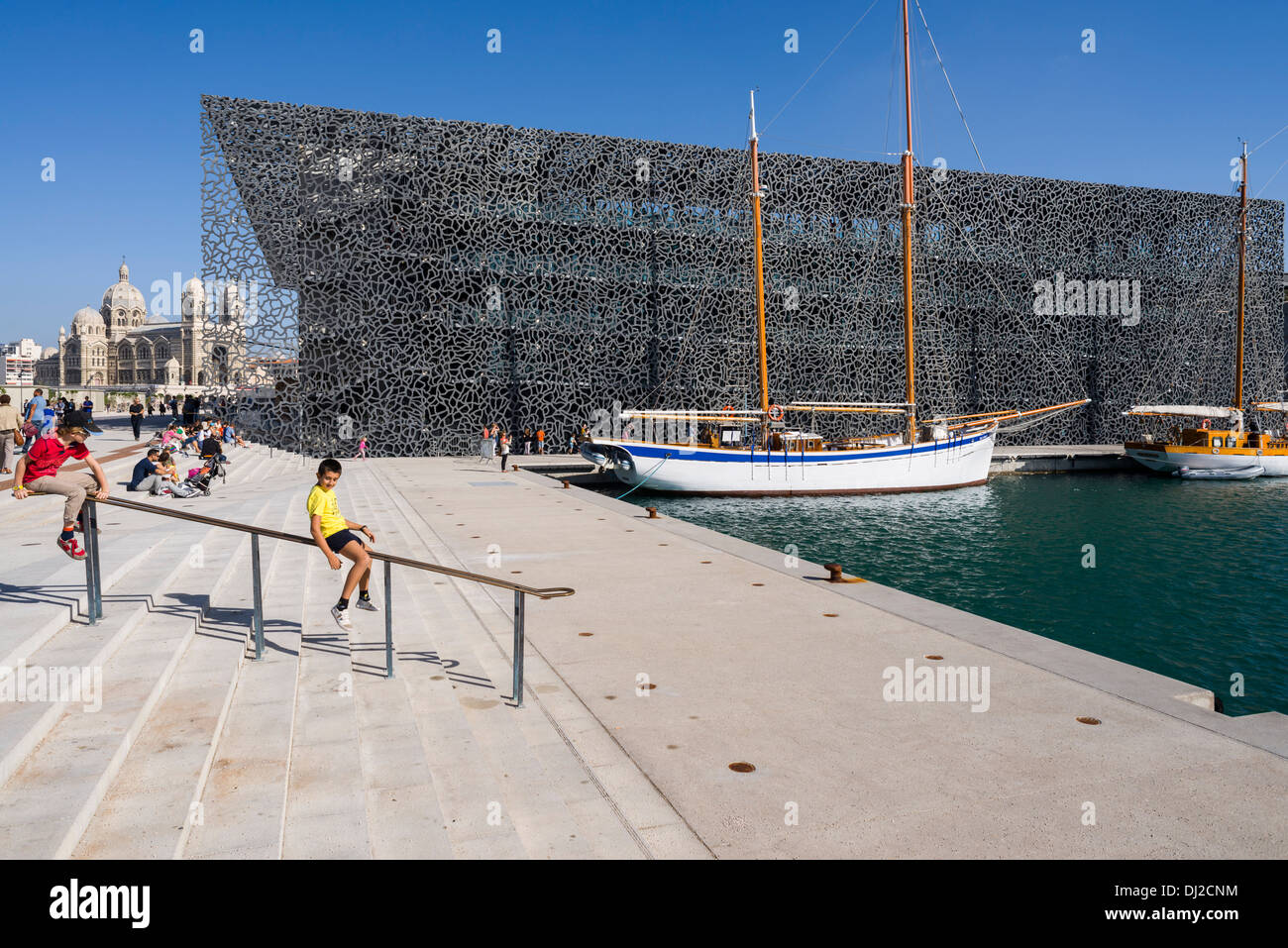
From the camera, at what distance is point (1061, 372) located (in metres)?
42.4

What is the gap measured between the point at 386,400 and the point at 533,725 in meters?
29.2

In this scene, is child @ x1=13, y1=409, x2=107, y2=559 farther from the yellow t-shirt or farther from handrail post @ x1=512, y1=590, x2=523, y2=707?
handrail post @ x1=512, y1=590, x2=523, y2=707

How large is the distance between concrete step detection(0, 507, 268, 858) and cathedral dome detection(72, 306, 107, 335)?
166 meters

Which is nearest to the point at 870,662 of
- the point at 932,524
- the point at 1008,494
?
the point at 932,524

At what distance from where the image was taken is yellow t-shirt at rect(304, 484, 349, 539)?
6.37 meters

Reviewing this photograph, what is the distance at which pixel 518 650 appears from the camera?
518cm

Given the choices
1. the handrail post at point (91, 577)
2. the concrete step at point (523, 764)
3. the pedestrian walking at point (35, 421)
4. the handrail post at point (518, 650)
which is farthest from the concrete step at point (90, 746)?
the pedestrian walking at point (35, 421)

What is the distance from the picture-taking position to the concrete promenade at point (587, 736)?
3594 mm

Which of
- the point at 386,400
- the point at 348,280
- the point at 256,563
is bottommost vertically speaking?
the point at 256,563

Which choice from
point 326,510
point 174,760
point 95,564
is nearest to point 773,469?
point 326,510

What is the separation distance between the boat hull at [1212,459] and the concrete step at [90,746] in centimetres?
3580

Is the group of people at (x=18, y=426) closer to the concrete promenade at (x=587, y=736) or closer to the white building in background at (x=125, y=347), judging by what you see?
the concrete promenade at (x=587, y=736)
